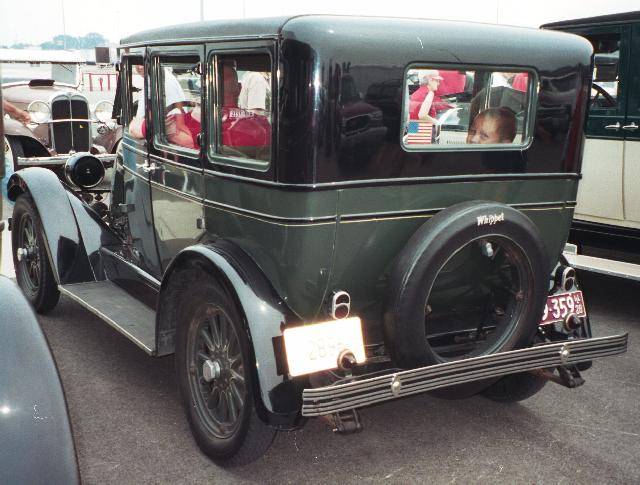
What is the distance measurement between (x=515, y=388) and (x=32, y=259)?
11.0 feet

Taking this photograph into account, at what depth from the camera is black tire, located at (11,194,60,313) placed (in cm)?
466

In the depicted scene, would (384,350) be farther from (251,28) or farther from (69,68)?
(69,68)

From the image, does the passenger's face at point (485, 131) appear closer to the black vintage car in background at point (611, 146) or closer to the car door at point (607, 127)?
the black vintage car in background at point (611, 146)

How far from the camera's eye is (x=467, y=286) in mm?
3256

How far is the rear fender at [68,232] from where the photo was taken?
4.36 metres

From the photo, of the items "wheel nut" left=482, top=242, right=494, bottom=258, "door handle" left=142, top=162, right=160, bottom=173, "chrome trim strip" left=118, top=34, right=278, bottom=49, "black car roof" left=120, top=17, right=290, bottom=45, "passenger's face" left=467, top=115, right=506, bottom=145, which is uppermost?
"black car roof" left=120, top=17, right=290, bottom=45

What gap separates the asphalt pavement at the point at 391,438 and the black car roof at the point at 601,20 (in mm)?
2531

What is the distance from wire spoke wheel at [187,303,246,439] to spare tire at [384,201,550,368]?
0.68m

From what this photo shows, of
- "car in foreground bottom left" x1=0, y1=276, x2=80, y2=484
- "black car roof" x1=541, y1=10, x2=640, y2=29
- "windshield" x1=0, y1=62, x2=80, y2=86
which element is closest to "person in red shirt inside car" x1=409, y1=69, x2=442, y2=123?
"car in foreground bottom left" x1=0, y1=276, x2=80, y2=484

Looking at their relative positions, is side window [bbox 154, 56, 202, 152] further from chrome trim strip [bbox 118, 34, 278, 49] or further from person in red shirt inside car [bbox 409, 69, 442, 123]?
person in red shirt inside car [bbox 409, 69, 442, 123]

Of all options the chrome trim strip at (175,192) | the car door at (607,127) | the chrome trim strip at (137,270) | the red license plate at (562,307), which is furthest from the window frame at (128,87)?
the car door at (607,127)

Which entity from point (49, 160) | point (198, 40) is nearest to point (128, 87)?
point (198, 40)

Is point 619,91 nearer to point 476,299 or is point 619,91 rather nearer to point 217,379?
point 476,299

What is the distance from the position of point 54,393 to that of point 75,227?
2940 mm
